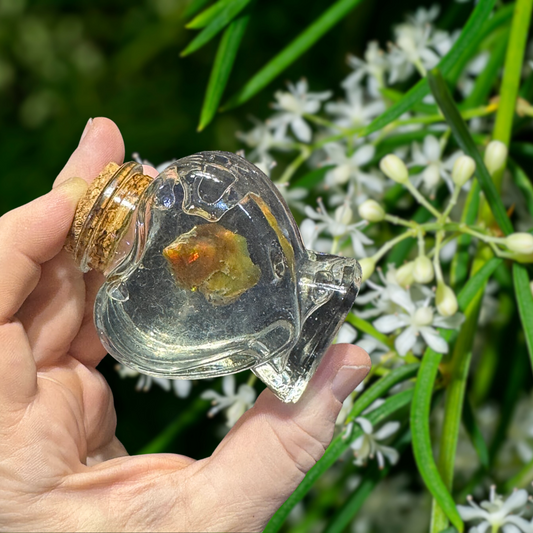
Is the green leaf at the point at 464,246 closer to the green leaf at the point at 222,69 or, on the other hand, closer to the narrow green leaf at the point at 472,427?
the narrow green leaf at the point at 472,427

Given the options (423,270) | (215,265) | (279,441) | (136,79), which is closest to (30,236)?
(215,265)

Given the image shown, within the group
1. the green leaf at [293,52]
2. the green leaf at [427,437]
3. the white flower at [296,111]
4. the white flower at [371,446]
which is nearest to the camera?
the green leaf at [427,437]

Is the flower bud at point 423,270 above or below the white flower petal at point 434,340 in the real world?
above

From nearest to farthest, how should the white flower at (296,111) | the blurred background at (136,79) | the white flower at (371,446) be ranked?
the white flower at (371,446)
the white flower at (296,111)
the blurred background at (136,79)

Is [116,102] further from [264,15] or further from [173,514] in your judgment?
[173,514]

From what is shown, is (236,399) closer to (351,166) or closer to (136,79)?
(351,166)

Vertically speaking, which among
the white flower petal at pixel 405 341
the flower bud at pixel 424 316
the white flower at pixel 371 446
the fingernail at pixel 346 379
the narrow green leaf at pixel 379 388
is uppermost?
the fingernail at pixel 346 379

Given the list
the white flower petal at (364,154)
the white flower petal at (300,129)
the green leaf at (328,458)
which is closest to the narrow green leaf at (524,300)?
the green leaf at (328,458)

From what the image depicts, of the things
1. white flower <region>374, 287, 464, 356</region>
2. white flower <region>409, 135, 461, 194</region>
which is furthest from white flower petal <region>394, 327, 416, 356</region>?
white flower <region>409, 135, 461, 194</region>
